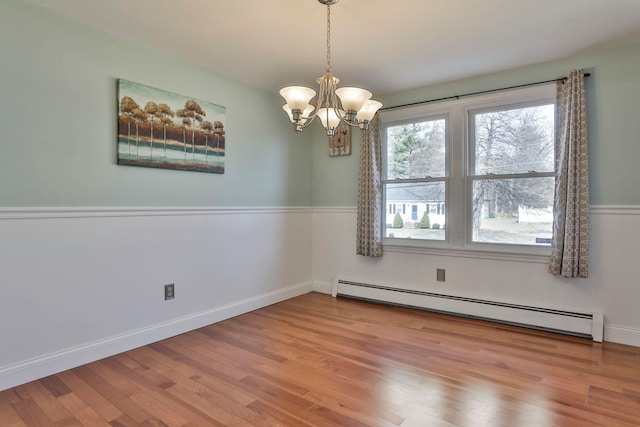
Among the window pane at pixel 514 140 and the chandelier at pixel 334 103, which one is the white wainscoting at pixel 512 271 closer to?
the window pane at pixel 514 140

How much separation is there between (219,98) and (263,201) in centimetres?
111

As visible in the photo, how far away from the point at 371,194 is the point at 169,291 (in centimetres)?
219

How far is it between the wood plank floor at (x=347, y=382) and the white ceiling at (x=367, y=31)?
90.3 inches

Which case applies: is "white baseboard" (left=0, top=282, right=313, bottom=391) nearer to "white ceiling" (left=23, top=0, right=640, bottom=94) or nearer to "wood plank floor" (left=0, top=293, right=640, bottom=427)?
"wood plank floor" (left=0, top=293, right=640, bottom=427)

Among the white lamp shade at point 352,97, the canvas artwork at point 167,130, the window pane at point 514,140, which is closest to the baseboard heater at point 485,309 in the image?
the window pane at point 514,140

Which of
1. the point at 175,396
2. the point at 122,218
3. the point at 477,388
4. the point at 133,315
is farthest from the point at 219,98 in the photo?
the point at 477,388

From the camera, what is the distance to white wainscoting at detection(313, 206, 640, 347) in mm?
2768

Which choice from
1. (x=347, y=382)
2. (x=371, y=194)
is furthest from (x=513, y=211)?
(x=347, y=382)

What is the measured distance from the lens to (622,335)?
9.07 feet

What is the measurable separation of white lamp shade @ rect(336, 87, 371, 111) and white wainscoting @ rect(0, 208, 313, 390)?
5.79 ft

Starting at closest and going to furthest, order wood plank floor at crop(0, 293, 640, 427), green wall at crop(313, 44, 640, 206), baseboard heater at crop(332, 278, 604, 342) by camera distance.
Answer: wood plank floor at crop(0, 293, 640, 427) < green wall at crop(313, 44, 640, 206) < baseboard heater at crop(332, 278, 604, 342)

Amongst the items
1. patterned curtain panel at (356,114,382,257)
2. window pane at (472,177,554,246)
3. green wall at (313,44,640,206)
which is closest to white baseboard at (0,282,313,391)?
patterned curtain panel at (356,114,382,257)

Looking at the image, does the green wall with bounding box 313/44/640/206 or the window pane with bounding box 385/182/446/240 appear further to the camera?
the window pane with bounding box 385/182/446/240

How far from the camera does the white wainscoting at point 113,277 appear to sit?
84.7 inches
